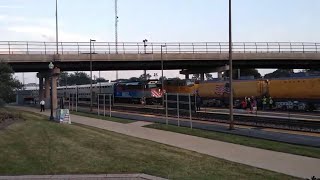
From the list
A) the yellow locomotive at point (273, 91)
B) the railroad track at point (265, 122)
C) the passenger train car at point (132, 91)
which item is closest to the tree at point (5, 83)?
the railroad track at point (265, 122)

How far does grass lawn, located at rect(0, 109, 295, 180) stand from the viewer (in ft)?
39.2

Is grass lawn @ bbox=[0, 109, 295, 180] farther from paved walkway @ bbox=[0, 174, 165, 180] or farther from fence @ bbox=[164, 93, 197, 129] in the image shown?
fence @ bbox=[164, 93, 197, 129]

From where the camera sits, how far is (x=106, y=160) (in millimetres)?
13430

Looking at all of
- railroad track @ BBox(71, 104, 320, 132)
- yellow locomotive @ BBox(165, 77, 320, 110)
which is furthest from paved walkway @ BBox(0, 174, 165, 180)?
yellow locomotive @ BBox(165, 77, 320, 110)

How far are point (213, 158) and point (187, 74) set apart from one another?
72462 millimetres

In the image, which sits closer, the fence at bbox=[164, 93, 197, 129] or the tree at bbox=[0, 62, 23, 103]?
the fence at bbox=[164, 93, 197, 129]

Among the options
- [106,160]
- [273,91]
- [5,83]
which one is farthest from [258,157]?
[273,91]

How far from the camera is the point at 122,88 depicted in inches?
3164

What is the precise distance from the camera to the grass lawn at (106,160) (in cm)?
1195

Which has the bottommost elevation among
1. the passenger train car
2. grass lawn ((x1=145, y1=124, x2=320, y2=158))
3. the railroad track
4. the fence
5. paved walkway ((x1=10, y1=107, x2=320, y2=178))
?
paved walkway ((x1=10, y1=107, x2=320, y2=178))

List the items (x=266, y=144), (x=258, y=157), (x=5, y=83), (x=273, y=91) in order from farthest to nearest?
(x=273, y=91), (x=5, y=83), (x=266, y=144), (x=258, y=157)

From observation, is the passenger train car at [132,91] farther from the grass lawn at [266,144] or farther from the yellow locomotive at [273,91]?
the grass lawn at [266,144]

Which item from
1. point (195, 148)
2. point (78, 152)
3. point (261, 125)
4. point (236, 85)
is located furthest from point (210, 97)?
point (78, 152)

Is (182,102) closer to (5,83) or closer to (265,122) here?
(265,122)
